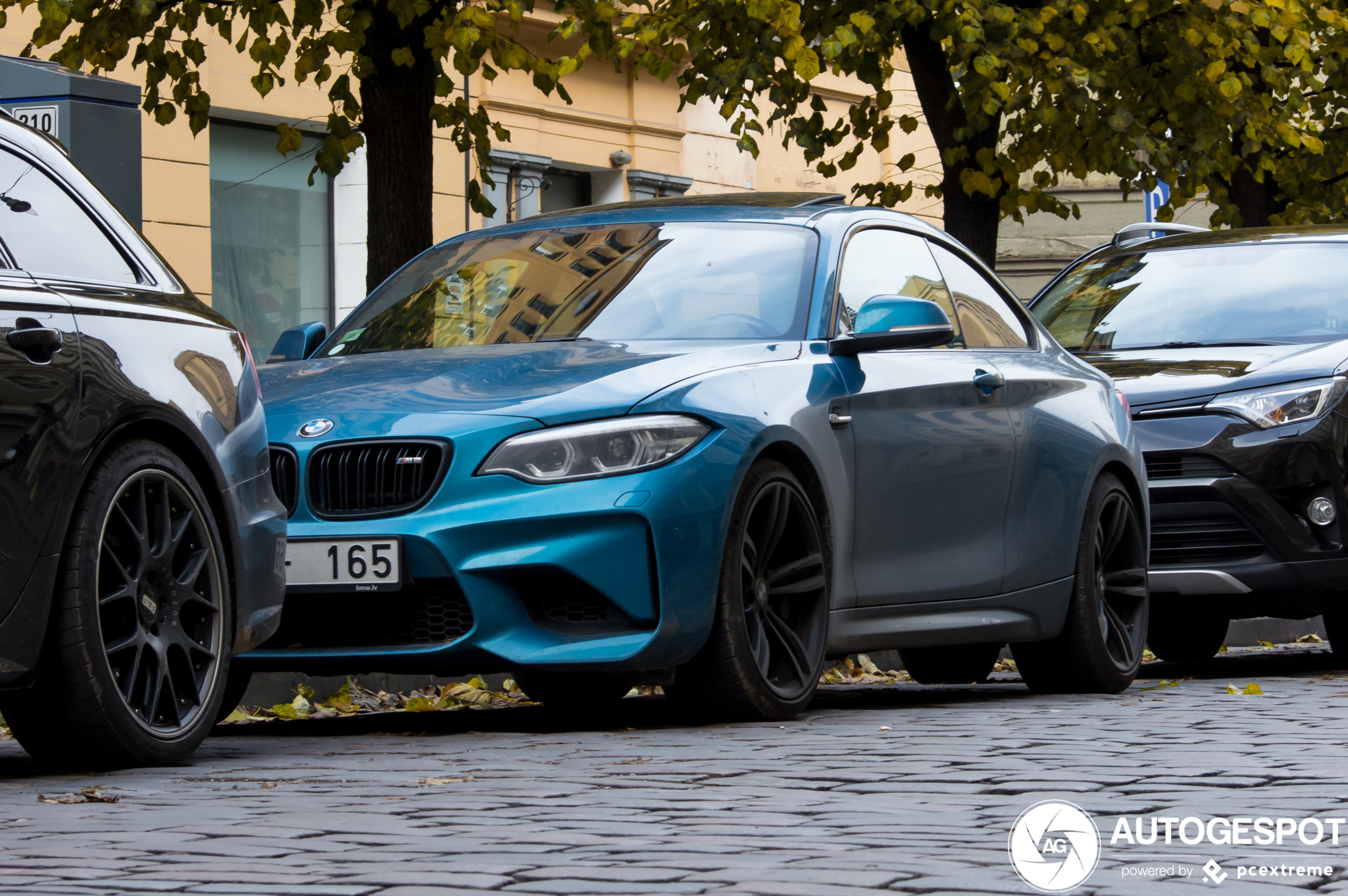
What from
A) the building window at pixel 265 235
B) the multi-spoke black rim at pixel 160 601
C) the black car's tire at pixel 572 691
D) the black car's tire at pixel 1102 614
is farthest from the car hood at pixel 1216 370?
the building window at pixel 265 235

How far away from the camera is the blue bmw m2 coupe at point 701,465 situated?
627cm

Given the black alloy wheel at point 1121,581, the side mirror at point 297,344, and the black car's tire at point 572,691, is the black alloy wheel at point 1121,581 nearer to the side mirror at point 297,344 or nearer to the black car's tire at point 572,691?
the black car's tire at point 572,691

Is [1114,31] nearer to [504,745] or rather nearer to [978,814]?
[504,745]

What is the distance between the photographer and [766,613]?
22.1 ft

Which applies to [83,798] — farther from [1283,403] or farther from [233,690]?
[1283,403]

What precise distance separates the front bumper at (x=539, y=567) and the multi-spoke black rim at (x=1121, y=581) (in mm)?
2640

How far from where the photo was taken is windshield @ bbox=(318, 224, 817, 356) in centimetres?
719

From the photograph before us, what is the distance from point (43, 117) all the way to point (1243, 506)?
207 inches

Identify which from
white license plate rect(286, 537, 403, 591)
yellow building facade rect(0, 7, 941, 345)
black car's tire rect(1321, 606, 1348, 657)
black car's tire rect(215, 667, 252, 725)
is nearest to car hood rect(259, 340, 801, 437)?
white license plate rect(286, 537, 403, 591)

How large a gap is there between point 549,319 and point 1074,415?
7.13 ft

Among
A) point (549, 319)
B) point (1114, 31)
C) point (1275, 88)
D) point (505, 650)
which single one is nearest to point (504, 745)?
point (505, 650)

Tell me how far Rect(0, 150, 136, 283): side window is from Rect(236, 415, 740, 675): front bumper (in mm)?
888

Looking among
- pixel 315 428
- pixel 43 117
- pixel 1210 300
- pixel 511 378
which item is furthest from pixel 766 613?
pixel 43 117

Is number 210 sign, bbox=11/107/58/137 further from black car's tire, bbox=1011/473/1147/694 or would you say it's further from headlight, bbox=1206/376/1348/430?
headlight, bbox=1206/376/1348/430
